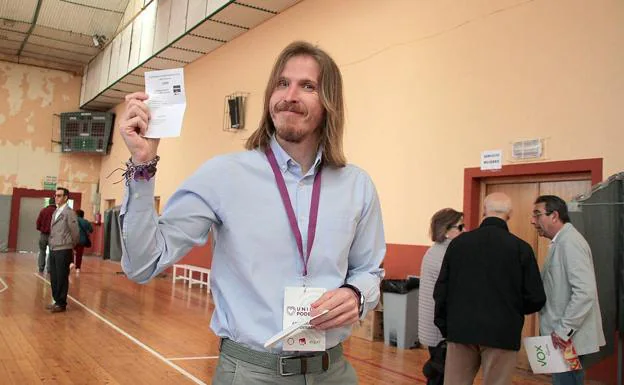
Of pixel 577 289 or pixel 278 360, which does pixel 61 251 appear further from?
pixel 278 360

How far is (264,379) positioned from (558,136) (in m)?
5.17

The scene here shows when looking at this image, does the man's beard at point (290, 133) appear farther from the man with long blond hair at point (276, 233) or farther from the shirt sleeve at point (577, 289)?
the shirt sleeve at point (577, 289)

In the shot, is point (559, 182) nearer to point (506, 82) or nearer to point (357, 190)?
point (506, 82)

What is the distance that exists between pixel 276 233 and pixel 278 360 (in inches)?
12.4

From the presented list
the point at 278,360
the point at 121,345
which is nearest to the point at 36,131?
the point at 121,345

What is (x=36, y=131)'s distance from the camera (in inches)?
773

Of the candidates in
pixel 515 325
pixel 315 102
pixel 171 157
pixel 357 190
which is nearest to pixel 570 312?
pixel 515 325

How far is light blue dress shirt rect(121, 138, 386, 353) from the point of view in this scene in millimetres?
1375

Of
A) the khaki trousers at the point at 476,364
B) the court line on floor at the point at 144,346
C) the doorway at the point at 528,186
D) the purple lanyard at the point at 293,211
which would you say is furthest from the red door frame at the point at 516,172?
the purple lanyard at the point at 293,211

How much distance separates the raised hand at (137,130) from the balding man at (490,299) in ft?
8.48

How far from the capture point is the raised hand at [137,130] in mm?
1251

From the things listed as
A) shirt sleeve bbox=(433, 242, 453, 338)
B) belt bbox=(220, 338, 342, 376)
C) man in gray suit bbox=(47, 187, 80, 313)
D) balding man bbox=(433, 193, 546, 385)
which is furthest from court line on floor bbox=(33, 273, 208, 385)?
belt bbox=(220, 338, 342, 376)

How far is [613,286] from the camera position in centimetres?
427

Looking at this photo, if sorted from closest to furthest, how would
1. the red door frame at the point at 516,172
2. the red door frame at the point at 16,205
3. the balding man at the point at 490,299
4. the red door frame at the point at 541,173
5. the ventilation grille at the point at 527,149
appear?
the balding man at the point at 490,299
the red door frame at the point at 541,173
the red door frame at the point at 516,172
the ventilation grille at the point at 527,149
the red door frame at the point at 16,205
